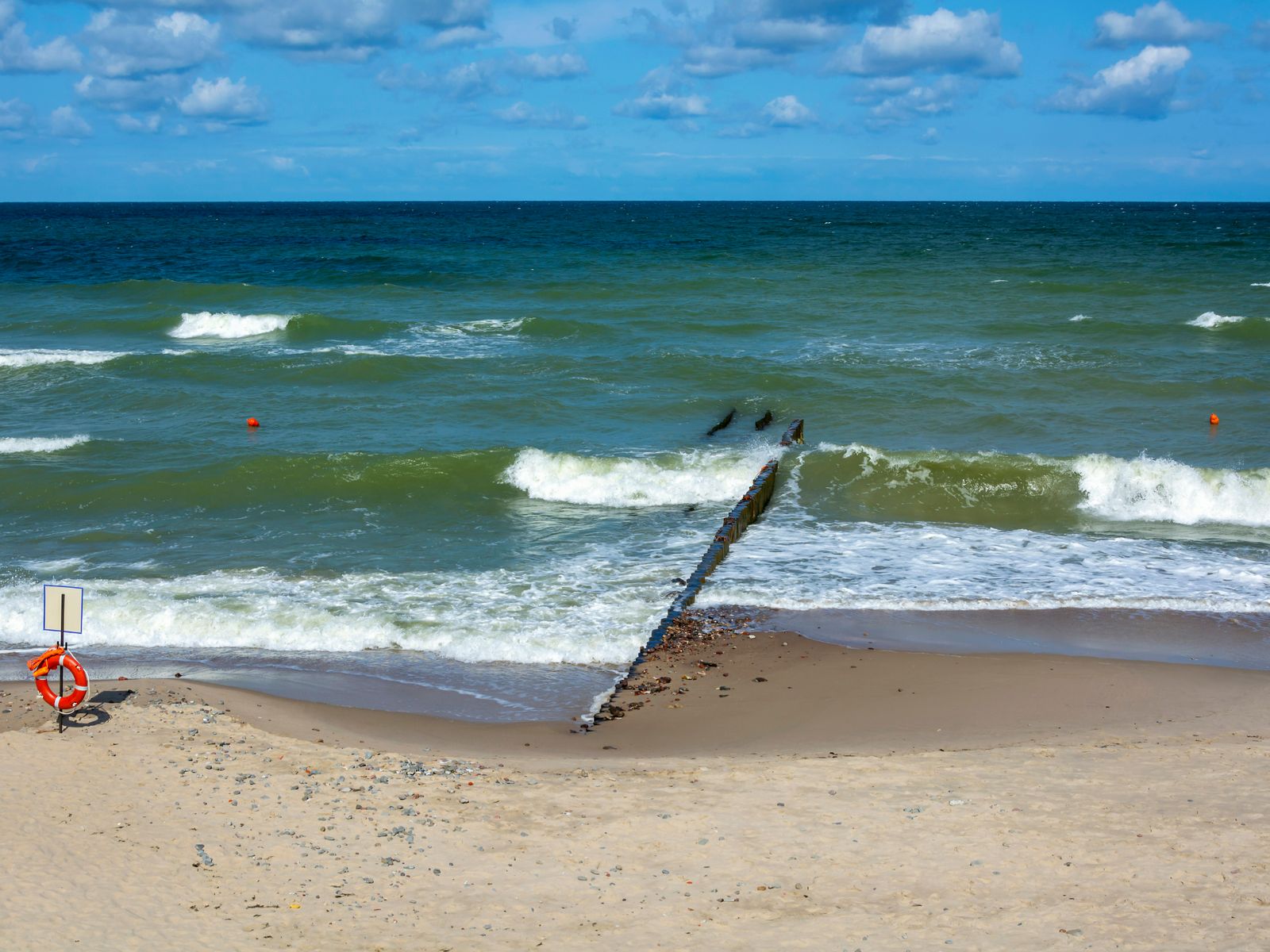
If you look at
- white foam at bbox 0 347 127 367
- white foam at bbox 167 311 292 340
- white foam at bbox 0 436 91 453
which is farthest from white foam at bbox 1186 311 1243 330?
white foam at bbox 0 347 127 367

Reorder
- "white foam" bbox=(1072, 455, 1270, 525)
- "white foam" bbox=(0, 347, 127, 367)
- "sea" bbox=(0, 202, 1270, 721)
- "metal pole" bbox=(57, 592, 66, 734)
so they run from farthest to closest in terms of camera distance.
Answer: "white foam" bbox=(0, 347, 127, 367)
"white foam" bbox=(1072, 455, 1270, 525)
"sea" bbox=(0, 202, 1270, 721)
"metal pole" bbox=(57, 592, 66, 734)

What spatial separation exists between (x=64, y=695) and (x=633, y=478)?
415 inches

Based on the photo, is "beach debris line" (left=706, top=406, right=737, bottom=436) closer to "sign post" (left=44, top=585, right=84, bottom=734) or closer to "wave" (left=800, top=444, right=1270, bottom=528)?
"wave" (left=800, top=444, right=1270, bottom=528)

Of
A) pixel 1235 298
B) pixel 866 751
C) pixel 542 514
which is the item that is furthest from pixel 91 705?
pixel 1235 298

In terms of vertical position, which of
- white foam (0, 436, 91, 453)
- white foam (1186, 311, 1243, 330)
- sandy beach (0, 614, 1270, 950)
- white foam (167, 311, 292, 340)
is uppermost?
white foam (1186, 311, 1243, 330)

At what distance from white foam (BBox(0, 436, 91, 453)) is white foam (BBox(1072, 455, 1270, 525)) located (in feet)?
58.2

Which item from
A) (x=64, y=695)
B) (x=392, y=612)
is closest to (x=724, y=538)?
(x=392, y=612)

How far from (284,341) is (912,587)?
2521 centimetres

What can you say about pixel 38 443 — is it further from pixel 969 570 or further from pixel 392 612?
pixel 969 570

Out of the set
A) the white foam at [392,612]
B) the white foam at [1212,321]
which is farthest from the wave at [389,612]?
the white foam at [1212,321]

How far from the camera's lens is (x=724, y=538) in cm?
1478

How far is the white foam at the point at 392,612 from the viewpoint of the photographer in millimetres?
12148

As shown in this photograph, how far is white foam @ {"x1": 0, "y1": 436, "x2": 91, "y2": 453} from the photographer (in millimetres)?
20562

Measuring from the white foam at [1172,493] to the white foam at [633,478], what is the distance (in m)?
5.40
